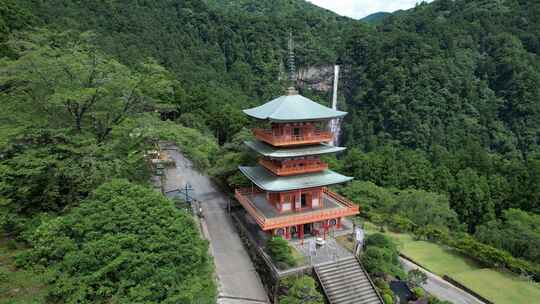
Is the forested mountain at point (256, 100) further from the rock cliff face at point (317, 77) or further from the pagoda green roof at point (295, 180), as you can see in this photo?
the pagoda green roof at point (295, 180)

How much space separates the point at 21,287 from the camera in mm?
9867

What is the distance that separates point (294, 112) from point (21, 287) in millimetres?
14955

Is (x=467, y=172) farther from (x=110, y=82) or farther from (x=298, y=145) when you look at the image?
(x=110, y=82)

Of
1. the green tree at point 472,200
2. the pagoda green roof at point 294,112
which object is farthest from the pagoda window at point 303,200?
the green tree at point 472,200

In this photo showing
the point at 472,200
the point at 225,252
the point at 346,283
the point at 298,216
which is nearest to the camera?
the point at 346,283

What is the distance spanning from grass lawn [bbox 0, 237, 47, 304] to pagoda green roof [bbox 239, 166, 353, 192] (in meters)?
11.5

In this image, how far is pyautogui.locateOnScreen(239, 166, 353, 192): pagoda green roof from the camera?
18984 mm

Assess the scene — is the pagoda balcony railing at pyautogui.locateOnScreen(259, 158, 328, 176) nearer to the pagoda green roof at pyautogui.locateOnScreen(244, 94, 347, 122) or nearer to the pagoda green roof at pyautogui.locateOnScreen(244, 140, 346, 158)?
the pagoda green roof at pyautogui.locateOnScreen(244, 140, 346, 158)

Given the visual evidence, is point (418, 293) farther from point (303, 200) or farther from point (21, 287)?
point (21, 287)

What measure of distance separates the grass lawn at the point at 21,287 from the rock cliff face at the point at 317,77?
287ft

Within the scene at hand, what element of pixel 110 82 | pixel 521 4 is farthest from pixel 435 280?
pixel 521 4

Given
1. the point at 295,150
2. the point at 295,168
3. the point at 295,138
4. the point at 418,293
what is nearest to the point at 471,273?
the point at 418,293

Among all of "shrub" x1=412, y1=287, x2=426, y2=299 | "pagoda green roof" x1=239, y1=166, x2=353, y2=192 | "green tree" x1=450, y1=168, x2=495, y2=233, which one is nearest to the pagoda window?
"pagoda green roof" x1=239, y1=166, x2=353, y2=192

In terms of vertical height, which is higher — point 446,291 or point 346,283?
point 346,283
